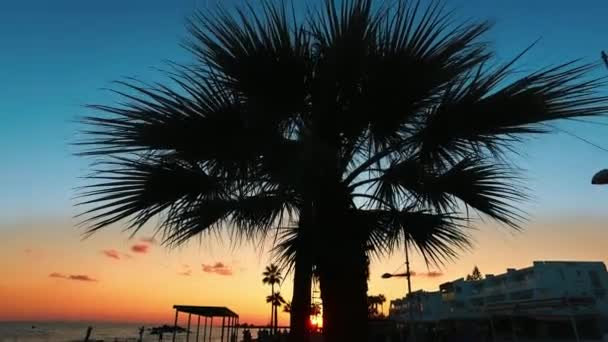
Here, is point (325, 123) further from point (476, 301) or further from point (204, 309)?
point (476, 301)

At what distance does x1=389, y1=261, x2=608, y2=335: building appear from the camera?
108ft

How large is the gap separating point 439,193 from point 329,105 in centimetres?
140

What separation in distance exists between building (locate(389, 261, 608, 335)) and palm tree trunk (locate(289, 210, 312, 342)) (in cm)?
2066

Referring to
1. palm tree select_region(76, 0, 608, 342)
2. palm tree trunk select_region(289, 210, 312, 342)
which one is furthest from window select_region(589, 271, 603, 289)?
palm tree select_region(76, 0, 608, 342)

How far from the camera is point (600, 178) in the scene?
19.4 ft

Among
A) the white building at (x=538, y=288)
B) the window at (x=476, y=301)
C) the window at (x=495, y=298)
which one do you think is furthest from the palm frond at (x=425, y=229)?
the window at (x=476, y=301)

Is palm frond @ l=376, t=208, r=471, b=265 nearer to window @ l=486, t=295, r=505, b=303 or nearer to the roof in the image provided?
the roof

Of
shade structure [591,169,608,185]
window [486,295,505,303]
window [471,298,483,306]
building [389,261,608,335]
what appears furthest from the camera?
window [471,298,483,306]

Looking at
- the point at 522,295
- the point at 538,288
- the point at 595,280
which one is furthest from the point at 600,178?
the point at 595,280

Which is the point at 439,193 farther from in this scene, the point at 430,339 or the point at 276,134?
the point at 430,339

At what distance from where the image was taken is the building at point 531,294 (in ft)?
108

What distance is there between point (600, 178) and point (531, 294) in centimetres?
4338

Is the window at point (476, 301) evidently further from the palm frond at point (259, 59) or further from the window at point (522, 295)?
the palm frond at point (259, 59)

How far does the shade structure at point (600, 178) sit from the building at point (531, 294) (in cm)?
1963
